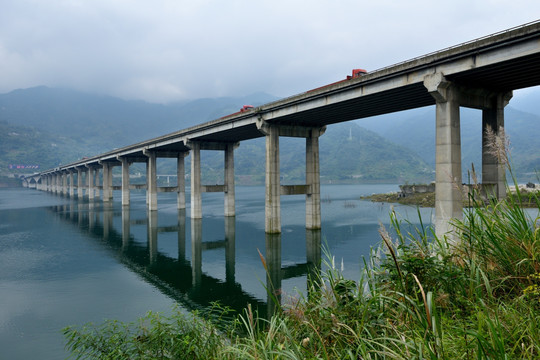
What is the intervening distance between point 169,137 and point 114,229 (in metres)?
20.7

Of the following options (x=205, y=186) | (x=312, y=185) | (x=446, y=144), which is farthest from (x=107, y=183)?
(x=446, y=144)

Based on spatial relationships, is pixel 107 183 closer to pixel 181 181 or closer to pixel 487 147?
pixel 181 181

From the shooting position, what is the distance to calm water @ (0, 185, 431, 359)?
59.8 feet

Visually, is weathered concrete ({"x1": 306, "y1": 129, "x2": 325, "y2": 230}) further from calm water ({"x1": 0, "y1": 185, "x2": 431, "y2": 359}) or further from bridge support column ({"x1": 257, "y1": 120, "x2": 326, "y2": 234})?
calm water ({"x1": 0, "y1": 185, "x2": 431, "y2": 359})

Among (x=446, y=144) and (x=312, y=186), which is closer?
(x=446, y=144)

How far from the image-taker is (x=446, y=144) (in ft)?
80.1

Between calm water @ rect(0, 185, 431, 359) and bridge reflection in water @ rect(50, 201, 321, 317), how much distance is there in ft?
0.25

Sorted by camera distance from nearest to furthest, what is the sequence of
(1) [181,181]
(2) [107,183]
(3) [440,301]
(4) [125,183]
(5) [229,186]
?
(3) [440,301]
(5) [229,186]
(1) [181,181]
(4) [125,183]
(2) [107,183]

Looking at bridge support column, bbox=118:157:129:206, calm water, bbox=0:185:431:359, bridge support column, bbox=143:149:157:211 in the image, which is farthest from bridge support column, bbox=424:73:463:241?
bridge support column, bbox=118:157:129:206

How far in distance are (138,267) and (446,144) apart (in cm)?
2579

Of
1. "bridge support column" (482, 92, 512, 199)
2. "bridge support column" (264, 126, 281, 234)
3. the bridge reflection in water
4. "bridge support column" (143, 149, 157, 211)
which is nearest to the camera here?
the bridge reflection in water

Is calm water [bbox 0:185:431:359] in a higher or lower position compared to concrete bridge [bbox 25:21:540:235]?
lower

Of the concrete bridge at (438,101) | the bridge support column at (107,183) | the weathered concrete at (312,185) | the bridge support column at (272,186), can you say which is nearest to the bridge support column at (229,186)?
the concrete bridge at (438,101)

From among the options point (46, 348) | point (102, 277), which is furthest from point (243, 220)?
point (46, 348)
